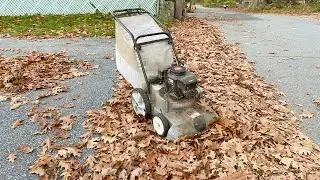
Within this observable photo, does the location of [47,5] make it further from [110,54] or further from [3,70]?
[3,70]

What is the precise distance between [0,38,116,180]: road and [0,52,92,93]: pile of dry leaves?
0.26 meters

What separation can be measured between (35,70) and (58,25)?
5.73m

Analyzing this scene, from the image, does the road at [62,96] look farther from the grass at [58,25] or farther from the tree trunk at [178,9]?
the tree trunk at [178,9]

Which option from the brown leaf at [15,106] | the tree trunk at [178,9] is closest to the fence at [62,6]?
the tree trunk at [178,9]

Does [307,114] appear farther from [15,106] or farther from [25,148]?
[15,106]

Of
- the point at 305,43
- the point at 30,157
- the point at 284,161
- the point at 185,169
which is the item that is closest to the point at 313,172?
the point at 284,161

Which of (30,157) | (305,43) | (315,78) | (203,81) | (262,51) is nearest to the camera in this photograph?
(30,157)

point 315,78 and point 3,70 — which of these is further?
point 315,78

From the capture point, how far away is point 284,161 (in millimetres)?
3904

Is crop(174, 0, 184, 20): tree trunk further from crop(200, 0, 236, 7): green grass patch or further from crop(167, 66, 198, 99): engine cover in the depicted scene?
crop(200, 0, 236, 7): green grass patch

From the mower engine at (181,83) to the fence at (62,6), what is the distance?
32.6 feet

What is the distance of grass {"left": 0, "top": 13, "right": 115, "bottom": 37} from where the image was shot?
10.6 m

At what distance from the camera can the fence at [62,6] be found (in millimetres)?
13522

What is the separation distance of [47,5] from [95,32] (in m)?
4.27
